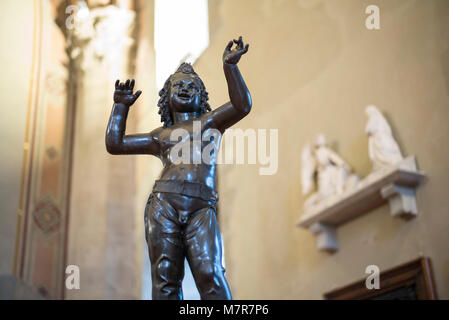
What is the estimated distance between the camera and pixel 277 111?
8.91 meters

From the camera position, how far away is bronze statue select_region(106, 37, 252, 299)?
2793 mm

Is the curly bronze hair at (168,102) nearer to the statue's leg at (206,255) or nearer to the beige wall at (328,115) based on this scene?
the statue's leg at (206,255)

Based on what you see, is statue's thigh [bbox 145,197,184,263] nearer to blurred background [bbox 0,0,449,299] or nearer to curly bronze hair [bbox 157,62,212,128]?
curly bronze hair [bbox 157,62,212,128]

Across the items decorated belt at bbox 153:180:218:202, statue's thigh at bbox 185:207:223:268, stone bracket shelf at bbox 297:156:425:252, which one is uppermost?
stone bracket shelf at bbox 297:156:425:252

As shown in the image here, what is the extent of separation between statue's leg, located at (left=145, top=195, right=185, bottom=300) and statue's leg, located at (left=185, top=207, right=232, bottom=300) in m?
0.06

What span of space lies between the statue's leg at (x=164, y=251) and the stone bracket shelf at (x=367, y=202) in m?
3.97

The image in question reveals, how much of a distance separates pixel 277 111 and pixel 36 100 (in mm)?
4550

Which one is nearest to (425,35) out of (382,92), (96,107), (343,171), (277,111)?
(382,92)

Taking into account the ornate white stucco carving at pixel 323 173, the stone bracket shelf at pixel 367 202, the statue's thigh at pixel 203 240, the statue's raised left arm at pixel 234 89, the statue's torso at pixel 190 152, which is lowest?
the statue's thigh at pixel 203 240

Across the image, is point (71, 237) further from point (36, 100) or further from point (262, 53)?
point (262, 53)

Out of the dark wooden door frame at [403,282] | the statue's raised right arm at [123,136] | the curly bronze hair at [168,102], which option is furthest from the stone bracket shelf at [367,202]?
the statue's raised right arm at [123,136]

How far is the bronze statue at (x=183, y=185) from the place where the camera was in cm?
279

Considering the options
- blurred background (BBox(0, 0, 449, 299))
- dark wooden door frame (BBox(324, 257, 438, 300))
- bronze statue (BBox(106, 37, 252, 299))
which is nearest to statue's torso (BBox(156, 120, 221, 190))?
bronze statue (BBox(106, 37, 252, 299))

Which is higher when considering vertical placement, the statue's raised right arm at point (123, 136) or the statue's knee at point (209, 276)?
the statue's raised right arm at point (123, 136)
